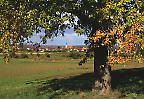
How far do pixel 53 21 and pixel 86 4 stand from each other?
184 centimetres

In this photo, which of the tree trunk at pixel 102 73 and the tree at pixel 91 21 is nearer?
the tree at pixel 91 21

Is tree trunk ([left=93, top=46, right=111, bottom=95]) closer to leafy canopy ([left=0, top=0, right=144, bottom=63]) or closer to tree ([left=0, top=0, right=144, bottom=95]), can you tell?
tree ([left=0, top=0, right=144, bottom=95])

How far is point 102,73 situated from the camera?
2384 centimetres

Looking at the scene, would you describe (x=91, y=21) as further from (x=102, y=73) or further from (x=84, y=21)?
(x=102, y=73)

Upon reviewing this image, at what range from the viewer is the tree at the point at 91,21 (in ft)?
62.2

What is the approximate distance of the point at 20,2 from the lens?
21.4m

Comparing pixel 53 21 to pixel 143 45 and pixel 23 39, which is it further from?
pixel 143 45

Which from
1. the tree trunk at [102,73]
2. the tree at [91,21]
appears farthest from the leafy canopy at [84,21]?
the tree trunk at [102,73]

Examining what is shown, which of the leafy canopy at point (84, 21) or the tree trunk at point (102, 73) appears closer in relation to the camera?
Result: the leafy canopy at point (84, 21)

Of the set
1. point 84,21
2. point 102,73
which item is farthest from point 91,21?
point 102,73

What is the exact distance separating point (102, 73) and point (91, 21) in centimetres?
330

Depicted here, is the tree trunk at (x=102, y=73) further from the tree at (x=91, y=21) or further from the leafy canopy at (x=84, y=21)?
the leafy canopy at (x=84, y=21)

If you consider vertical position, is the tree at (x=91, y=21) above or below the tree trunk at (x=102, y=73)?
above

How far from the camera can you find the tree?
1897 centimetres
